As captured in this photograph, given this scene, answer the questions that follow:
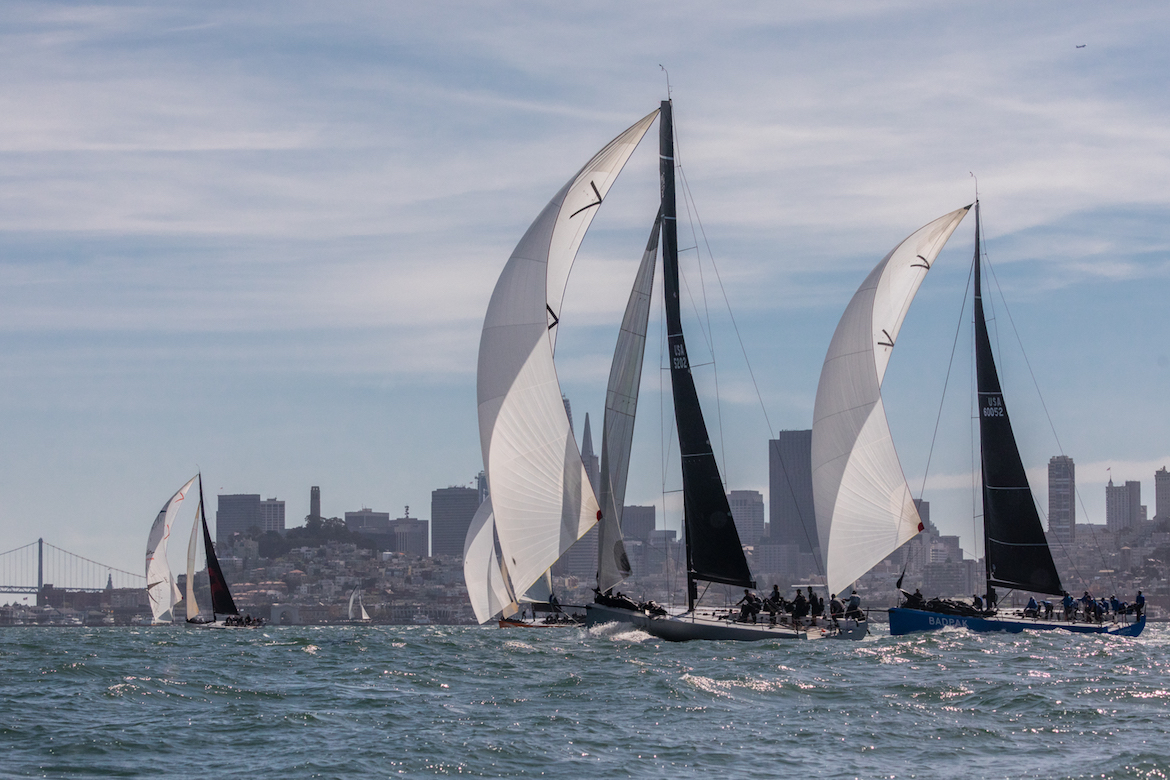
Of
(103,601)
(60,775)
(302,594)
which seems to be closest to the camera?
(60,775)

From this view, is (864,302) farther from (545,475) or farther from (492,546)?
(492,546)

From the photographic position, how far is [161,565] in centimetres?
6875

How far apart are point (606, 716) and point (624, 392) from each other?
1335cm

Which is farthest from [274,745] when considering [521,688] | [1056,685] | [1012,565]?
[1012,565]

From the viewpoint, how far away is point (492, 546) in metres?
51.4

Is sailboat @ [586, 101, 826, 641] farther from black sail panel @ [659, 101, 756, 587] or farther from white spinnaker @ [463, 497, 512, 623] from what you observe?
white spinnaker @ [463, 497, 512, 623]

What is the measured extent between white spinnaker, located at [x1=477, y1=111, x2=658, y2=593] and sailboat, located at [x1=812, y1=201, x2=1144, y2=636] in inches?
282

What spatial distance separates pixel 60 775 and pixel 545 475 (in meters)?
12.8

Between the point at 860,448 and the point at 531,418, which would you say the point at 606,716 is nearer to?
the point at 531,418

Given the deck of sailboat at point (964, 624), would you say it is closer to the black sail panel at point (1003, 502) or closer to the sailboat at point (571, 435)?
the black sail panel at point (1003, 502)

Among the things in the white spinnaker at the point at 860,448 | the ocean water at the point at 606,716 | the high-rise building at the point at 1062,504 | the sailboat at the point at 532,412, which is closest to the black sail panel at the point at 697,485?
the white spinnaker at the point at 860,448

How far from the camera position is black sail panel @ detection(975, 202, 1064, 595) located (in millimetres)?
33562

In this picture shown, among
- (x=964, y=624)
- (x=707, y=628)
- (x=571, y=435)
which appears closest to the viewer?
(x=571, y=435)

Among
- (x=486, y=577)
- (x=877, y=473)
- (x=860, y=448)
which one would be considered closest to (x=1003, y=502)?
(x=877, y=473)
